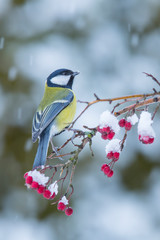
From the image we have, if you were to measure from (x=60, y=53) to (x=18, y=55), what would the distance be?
0.65 metres

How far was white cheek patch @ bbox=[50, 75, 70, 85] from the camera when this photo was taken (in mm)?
2194

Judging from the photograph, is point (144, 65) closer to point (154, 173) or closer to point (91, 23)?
point (91, 23)

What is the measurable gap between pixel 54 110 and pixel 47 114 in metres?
0.07

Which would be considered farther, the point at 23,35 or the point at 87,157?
the point at 23,35

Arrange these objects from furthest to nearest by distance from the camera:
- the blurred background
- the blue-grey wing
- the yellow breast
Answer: the blurred background → the yellow breast → the blue-grey wing

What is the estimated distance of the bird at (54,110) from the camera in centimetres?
176

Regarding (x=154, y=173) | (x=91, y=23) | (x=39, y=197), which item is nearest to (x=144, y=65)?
(x=91, y=23)

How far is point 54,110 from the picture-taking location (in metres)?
1.91

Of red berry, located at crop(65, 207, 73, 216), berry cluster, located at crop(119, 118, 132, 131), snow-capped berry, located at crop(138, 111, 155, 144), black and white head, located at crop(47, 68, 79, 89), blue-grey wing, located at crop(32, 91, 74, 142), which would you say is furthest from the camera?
black and white head, located at crop(47, 68, 79, 89)

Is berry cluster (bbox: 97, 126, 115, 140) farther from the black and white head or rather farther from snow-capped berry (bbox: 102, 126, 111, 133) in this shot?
the black and white head

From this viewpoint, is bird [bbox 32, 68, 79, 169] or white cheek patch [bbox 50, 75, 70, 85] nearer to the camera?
bird [bbox 32, 68, 79, 169]

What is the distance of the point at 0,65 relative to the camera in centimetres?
527

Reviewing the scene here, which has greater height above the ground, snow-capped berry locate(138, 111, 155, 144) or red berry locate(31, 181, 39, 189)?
snow-capped berry locate(138, 111, 155, 144)

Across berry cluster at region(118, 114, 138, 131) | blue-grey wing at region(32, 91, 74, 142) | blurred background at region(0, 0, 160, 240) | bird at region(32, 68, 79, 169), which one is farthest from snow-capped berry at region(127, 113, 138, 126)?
blurred background at region(0, 0, 160, 240)
